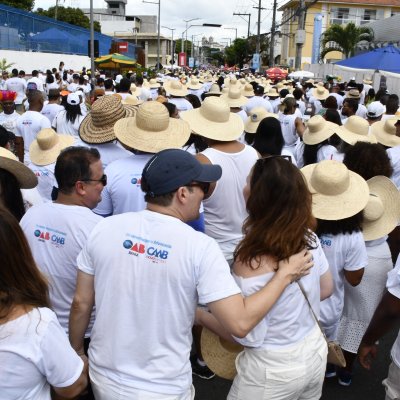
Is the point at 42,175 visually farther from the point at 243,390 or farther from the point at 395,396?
the point at 395,396

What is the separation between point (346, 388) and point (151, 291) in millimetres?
2540

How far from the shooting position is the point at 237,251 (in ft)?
7.32

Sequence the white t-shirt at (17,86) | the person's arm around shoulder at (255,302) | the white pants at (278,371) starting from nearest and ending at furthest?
the person's arm around shoulder at (255,302) < the white pants at (278,371) < the white t-shirt at (17,86)

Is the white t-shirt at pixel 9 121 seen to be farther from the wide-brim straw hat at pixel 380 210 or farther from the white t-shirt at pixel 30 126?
the wide-brim straw hat at pixel 380 210

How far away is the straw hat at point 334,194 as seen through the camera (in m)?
2.99

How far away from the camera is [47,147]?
4402 millimetres

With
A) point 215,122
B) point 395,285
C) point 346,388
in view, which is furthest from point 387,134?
point 395,285

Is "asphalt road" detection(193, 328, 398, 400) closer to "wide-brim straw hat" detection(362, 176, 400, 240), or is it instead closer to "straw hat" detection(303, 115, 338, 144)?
"wide-brim straw hat" detection(362, 176, 400, 240)

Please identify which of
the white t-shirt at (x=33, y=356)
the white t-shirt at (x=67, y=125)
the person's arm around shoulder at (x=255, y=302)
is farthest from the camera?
the white t-shirt at (x=67, y=125)

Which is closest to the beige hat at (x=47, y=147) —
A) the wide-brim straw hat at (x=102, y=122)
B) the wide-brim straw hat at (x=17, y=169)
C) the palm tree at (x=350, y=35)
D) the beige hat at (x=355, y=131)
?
the wide-brim straw hat at (x=102, y=122)

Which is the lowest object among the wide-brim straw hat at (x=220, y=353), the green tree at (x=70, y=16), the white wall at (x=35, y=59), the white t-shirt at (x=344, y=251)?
the wide-brim straw hat at (x=220, y=353)

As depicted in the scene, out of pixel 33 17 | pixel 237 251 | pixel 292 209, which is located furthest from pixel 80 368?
pixel 33 17

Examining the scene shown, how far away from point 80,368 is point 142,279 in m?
0.40

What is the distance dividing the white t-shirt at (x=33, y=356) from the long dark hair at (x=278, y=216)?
87cm
